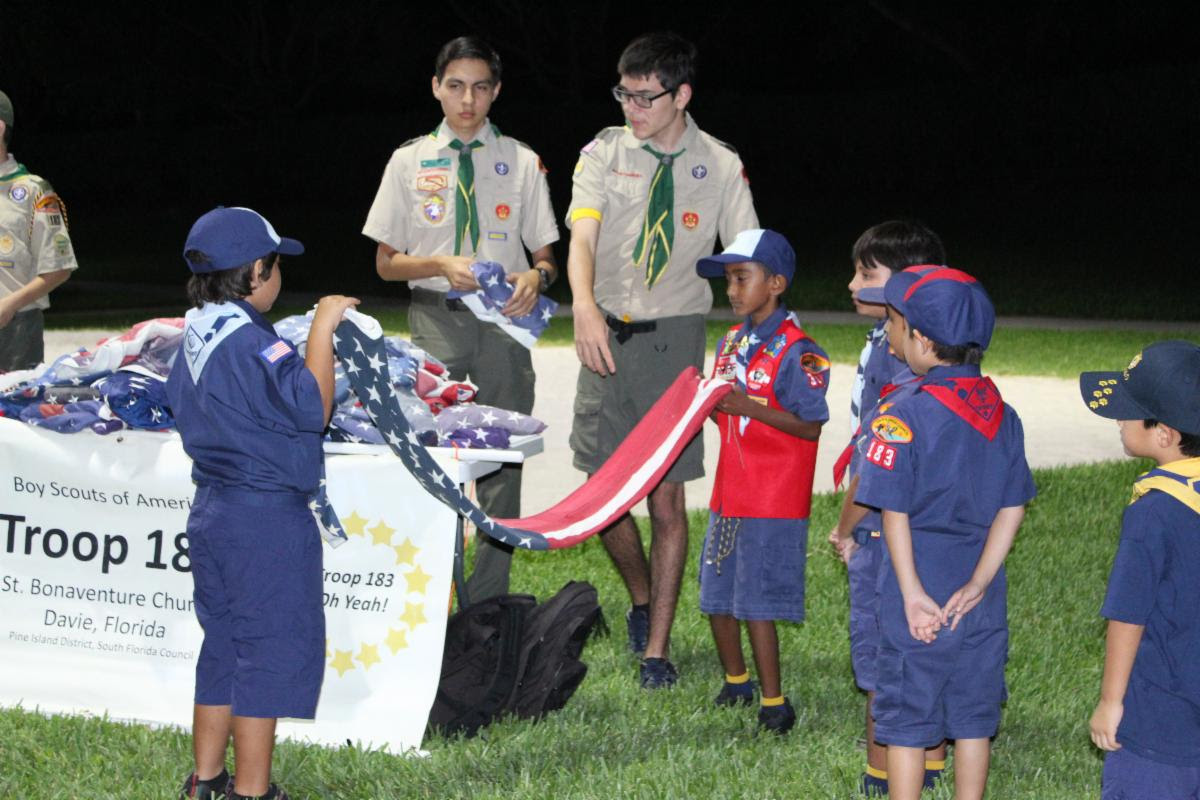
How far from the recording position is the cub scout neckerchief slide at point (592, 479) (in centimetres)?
512

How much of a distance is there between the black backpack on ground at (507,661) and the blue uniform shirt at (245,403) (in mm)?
1225

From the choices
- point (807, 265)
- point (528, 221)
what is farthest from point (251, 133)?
point (528, 221)

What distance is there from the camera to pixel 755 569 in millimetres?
5617

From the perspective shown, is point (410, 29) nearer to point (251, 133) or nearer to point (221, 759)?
point (251, 133)

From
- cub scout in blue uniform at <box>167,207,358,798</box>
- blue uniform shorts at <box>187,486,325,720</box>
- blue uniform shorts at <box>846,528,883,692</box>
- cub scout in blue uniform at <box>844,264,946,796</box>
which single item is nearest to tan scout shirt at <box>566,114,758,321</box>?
cub scout in blue uniform at <box>844,264,946,796</box>

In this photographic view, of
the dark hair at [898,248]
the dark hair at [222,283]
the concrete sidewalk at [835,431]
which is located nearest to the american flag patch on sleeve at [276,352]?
the dark hair at [222,283]

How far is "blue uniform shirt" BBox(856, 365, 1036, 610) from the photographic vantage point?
4.27 m

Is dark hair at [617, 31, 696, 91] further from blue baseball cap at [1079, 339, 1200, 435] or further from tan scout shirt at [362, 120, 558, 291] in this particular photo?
blue baseball cap at [1079, 339, 1200, 435]

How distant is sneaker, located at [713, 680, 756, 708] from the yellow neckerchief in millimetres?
2356

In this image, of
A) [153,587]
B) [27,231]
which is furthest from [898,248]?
[27,231]

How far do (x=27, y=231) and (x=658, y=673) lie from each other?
3.35m

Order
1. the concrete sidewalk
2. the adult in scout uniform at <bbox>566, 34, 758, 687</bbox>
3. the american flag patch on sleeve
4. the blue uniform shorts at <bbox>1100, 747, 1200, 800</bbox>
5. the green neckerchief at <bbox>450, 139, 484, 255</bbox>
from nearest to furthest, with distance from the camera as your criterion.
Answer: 1. the blue uniform shorts at <bbox>1100, 747, 1200, 800</bbox>
2. the american flag patch on sleeve
3. the adult in scout uniform at <bbox>566, 34, 758, 687</bbox>
4. the green neckerchief at <bbox>450, 139, 484, 255</bbox>
5. the concrete sidewalk

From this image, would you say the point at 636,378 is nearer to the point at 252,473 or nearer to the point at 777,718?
the point at 777,718

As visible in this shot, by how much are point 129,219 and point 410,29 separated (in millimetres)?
8806
